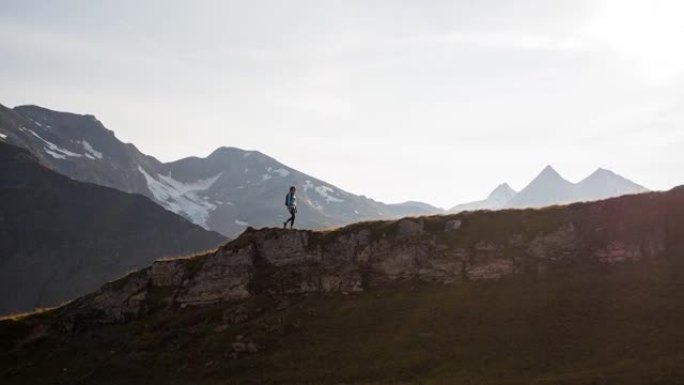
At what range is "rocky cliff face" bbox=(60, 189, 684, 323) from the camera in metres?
48.5

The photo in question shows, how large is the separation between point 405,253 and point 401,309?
17.7 feet

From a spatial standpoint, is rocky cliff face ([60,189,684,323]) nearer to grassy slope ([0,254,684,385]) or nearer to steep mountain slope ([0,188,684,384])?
steep mountain slope ([0,188,684,384])

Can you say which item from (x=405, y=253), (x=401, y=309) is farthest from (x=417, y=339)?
(x=405, y=253)

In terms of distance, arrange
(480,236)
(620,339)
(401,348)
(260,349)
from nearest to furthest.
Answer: (620,339), (401,348), (260,349), (480,236)

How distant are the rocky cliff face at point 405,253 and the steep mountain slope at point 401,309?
98 mm

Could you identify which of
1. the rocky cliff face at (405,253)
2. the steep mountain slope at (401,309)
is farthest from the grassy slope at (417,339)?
the rocky cliff face at (405,253)

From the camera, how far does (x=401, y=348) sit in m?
43.0

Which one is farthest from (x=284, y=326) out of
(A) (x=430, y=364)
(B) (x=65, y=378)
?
(B) (x=65, y=378)

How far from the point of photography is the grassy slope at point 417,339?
38.7 meters

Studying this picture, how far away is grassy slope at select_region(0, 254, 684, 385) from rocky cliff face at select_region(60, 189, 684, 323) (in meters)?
1.27

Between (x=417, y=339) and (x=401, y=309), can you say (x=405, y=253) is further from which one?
(x=417, y=339)

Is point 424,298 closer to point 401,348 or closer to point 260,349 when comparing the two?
point 401,348

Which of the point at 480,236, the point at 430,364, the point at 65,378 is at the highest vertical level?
the point at 480,236

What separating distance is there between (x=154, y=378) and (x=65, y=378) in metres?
6.79
